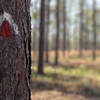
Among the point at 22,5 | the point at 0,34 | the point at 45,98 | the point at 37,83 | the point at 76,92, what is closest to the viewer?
the point at 0,34

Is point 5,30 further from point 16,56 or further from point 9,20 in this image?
point 16,56

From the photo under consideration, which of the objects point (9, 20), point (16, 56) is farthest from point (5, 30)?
point (16, 56)

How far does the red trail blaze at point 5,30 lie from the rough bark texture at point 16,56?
0.03 meters

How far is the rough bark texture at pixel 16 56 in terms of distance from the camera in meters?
1.47

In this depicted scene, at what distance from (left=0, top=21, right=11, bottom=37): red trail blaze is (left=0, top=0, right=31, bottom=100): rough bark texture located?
0.03 m

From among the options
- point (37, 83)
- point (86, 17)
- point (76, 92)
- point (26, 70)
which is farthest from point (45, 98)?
point (86, 17)

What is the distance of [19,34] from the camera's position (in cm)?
154

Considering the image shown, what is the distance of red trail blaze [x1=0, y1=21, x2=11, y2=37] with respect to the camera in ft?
4.78

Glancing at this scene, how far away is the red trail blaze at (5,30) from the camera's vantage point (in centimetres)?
146

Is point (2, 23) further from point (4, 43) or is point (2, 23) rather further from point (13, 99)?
point (13, 99)

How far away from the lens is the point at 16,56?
1527 millimetres

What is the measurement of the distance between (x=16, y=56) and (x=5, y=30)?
0.78ft

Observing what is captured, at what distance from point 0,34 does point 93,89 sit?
6.64 m

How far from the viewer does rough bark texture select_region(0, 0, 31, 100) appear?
1474 millimetres
